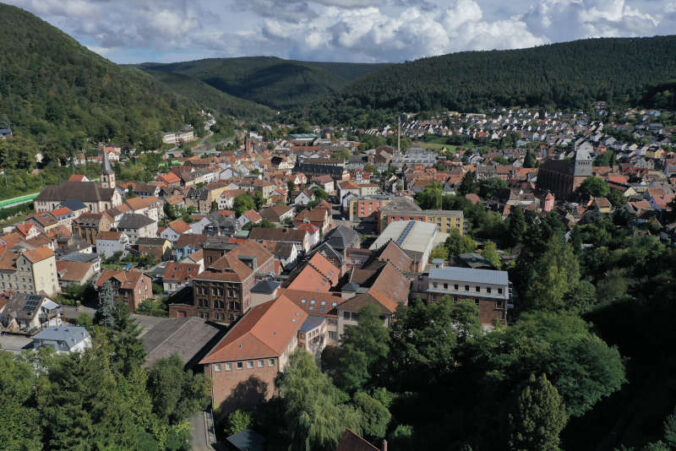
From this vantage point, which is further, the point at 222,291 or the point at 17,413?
the point at 222,291

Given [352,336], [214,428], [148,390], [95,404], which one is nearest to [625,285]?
[352,336]

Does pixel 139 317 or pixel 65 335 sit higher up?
pixel 65 335

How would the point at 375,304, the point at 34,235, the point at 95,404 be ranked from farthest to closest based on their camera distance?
the point at 34,235
the point at 375,304
the point at 95,404

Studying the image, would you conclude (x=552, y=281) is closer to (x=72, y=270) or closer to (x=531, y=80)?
(x=72, y=270)

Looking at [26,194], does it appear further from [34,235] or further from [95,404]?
[95,404]

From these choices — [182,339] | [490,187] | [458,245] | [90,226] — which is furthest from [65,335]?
[490,187]

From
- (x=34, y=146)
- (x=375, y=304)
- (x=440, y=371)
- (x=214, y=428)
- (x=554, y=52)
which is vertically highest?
(x=554, y=52)
